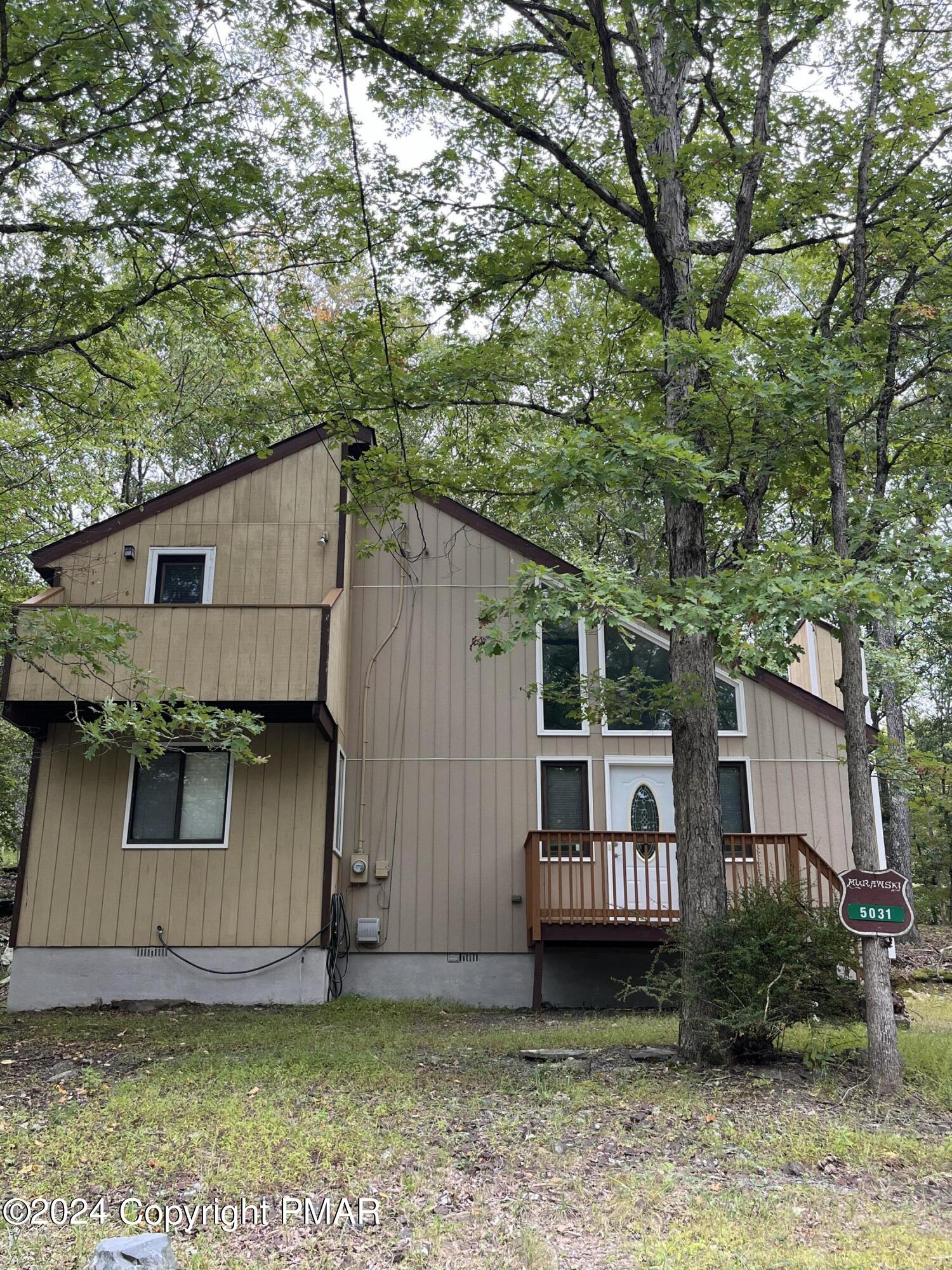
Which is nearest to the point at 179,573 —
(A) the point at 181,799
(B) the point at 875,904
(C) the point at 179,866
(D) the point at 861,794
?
(A) the point at 181,799

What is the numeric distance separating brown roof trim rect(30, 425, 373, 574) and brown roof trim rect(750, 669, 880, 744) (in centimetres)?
616

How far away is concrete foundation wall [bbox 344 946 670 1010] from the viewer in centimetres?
1145

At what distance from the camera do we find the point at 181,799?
37.0 feet

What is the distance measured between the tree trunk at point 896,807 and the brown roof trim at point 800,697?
3687 millimetres

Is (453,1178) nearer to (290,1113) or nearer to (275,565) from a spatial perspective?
(290,1113)

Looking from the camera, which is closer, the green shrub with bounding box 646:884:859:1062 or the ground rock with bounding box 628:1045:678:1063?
the green shrub with bounding box 646:884:859:1062

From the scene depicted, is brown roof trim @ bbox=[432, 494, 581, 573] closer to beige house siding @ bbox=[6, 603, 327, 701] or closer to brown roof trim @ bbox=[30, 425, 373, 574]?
brown roof trim @ bbox=[30, 425, 373, 574]

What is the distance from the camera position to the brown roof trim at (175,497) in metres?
12.1

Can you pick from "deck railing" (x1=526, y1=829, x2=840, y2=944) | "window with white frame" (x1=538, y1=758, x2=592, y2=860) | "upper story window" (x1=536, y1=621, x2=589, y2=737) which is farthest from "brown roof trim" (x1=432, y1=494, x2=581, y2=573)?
"deck railing" (x1=526, y1=829, x2=840, y2=944)

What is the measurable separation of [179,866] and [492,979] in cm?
395

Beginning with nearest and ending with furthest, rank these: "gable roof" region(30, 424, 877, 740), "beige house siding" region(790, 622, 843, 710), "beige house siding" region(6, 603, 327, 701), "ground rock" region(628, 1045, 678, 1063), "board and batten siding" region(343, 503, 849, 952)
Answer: "ground rock" region(628, 1045, 678, 1063) → "beige house siding" region(6, 603, 327, 701) → "board and batten siding" region(343, 503, 849, 952) → "gable roof" region(30, 424, 877, 740) → "beige house siding" region(790, 622, 843, 710)

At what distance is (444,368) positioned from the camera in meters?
8.60

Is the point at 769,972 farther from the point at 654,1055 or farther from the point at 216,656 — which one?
the point at 216,656

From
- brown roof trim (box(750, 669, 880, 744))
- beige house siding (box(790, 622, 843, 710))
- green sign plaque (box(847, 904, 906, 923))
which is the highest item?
beige house siding (box(790, 622, 843, 710))
